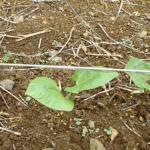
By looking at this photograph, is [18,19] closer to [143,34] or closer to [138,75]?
[143,34]

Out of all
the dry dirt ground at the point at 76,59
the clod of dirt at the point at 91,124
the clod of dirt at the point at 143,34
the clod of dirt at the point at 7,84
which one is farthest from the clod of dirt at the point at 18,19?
the clod of dirt at the point at 91,124

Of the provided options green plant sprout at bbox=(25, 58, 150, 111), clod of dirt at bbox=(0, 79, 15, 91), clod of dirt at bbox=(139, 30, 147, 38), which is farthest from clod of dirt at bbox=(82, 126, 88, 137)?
clod of dirt at bbox=(139, 30, 147, 38)

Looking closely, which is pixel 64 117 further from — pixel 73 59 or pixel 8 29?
pixel 8 29

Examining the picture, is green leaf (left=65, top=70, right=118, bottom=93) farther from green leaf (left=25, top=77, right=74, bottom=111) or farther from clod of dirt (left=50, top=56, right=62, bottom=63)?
clod of dirt (left=50, top=56, right=62, bottom=63)

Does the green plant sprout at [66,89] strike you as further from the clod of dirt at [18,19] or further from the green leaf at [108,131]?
the clod of dirt at [18,19]

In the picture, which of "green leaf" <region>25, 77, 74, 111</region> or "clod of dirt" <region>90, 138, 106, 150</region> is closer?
"green leaf" <region>25, 77, 74, 111</region>
